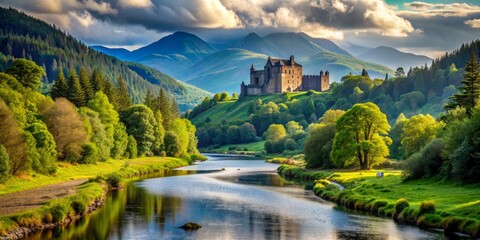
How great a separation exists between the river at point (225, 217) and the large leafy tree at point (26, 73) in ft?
125

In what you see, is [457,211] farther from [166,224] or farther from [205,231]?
[166,224]

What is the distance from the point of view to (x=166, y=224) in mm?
57562

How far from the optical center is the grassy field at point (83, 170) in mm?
72188

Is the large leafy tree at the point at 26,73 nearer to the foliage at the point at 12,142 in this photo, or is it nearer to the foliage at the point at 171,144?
the foliage at the point at 12,142

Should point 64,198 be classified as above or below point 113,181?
below

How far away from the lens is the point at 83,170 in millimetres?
98750

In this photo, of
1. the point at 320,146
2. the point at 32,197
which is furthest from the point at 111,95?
the point at 32,197

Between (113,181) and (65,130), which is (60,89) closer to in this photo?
(65,130)

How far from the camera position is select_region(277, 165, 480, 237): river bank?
172ft

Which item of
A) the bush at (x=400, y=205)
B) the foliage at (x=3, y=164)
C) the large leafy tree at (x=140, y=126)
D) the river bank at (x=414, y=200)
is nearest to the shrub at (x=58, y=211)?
the foliage at (x=3, y=164)

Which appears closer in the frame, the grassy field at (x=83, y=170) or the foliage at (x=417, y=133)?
the grassy field at (x=83, y=170)

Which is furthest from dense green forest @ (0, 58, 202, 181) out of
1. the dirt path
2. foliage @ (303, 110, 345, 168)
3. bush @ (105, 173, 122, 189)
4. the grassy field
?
foliage @ (303, 110, 345, 168)

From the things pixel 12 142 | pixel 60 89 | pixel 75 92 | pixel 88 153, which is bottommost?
pixel 88 153

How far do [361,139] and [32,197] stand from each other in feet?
207
